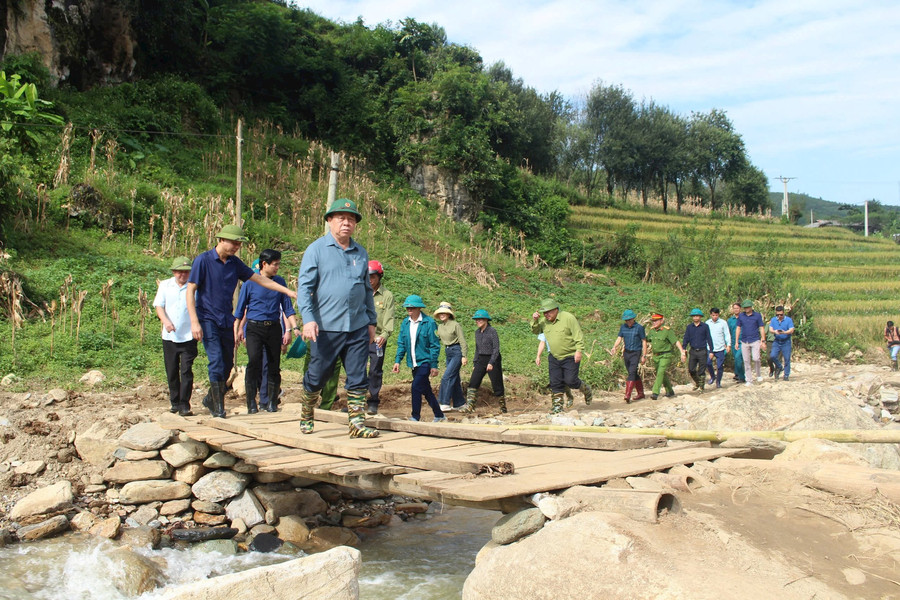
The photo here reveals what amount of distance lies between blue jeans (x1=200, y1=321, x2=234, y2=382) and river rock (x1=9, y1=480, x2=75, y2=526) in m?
1.65

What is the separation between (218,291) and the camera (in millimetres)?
7082

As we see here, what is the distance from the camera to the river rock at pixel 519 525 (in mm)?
4578

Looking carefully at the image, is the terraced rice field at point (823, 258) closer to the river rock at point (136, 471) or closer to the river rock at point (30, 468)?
the river rock at point (136, 471)

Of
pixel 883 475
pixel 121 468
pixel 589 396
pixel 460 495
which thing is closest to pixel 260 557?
pixel 121 468

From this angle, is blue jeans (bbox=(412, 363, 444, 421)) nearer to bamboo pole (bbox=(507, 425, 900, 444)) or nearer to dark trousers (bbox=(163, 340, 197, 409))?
bamboo pole (bbox=(507, 425, 900, 444))

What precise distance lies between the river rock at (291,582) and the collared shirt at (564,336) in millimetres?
6433

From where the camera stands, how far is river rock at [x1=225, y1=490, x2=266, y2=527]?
23.6 feet

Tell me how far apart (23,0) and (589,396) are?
59.5ft

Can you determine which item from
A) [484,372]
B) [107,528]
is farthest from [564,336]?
[107,528]

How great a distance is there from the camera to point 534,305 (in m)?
21.2

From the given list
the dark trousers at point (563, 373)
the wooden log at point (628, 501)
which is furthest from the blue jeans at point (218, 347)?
the dark trousers at point (563, 373)

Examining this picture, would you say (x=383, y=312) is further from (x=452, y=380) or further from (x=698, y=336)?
(x=698, y=336)

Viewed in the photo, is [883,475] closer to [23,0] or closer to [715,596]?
[715,596]

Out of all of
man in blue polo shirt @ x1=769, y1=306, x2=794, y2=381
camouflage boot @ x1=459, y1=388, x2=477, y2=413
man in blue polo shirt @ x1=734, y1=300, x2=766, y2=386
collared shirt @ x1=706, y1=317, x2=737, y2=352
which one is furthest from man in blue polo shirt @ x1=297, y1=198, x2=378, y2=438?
man in blue polo shirt @ x1=769, y1=306, x2=794, y2=381
